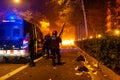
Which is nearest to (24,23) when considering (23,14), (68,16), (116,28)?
(116,28)

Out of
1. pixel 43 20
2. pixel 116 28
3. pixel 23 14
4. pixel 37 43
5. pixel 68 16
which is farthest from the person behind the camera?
pixel 43 20

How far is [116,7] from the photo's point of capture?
29.3 meters

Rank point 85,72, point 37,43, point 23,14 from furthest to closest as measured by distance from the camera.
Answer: point 23,14 < point 37,43 < point 85,72

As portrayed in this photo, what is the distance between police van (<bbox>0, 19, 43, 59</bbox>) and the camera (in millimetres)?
20016

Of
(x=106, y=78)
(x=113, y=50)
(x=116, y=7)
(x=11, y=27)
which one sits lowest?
(x=106, y=78)

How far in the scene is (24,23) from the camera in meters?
20.7

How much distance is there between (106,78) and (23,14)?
38039 millimetres

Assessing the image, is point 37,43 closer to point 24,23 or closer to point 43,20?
point 24,23

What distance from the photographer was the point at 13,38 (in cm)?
2042

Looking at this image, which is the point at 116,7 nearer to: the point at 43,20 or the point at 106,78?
the point at 106,78

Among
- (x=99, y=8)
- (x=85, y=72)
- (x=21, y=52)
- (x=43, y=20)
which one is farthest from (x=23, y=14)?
(x=85, y=72)

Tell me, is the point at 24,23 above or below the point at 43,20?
below

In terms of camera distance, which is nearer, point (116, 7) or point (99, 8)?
point (116, 7)

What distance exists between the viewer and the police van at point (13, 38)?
2002 centimetres
